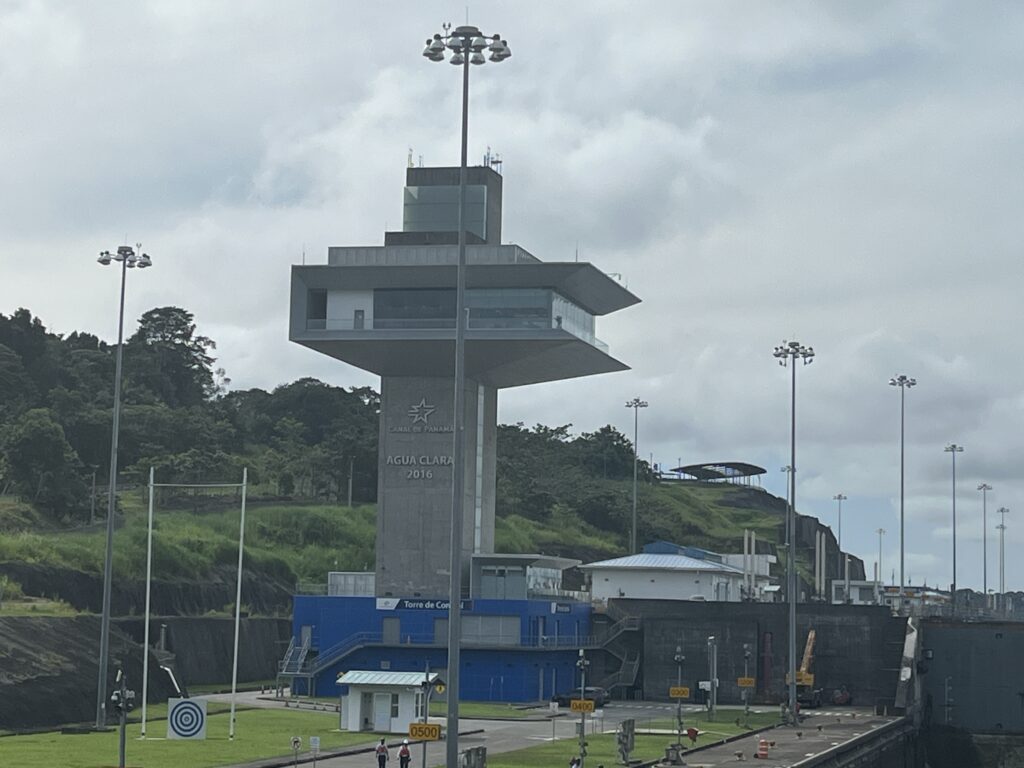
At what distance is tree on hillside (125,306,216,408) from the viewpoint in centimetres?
17775

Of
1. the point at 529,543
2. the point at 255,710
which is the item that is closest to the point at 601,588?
the point at 255,710

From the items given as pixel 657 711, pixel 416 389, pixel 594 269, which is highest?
pixel 594 269

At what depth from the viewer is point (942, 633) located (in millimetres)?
96750

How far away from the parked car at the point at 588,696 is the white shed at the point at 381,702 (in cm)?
2245

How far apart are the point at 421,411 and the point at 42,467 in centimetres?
4063

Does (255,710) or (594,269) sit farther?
(594,269)

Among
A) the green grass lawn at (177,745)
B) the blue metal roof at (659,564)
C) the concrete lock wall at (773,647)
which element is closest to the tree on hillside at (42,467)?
the blue metal roof at (659,564)

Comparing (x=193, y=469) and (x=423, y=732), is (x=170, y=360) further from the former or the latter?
(x=423, y=732)

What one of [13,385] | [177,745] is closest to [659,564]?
[177,745]

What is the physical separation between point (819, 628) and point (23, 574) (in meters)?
44.6

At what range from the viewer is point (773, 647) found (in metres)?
95.2

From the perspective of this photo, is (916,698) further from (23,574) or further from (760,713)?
(23,574)

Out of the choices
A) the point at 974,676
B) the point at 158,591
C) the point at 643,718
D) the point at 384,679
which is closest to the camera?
the point at 384,679

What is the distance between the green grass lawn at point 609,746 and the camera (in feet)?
187
